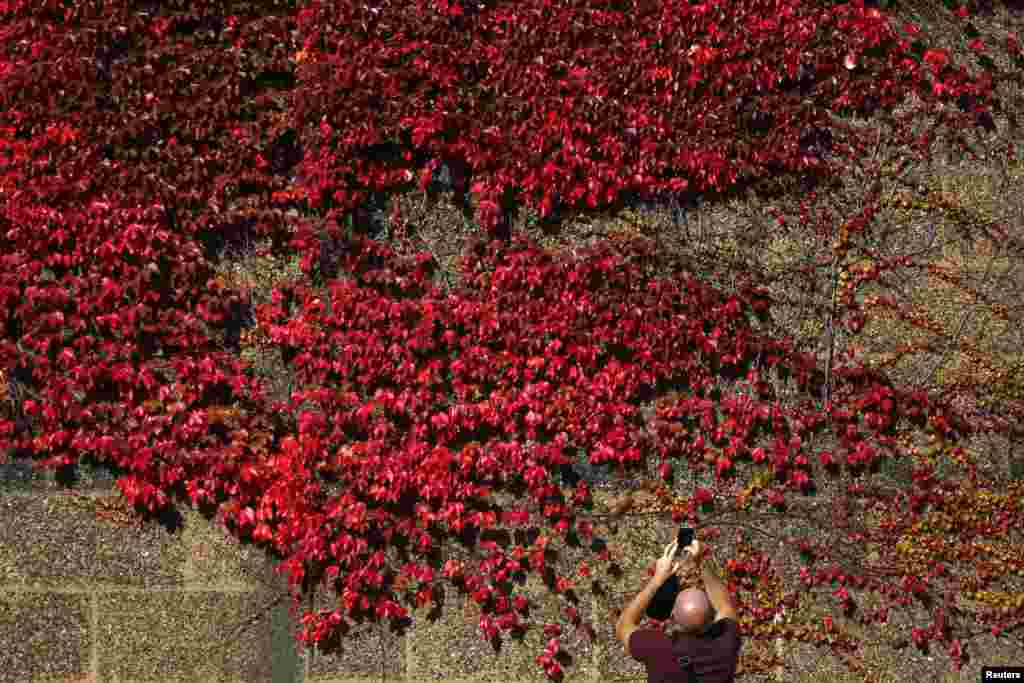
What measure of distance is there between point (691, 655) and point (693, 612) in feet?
0.52

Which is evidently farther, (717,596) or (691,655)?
(717,596)

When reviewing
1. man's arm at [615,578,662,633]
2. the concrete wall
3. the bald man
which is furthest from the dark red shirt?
the concrete wall

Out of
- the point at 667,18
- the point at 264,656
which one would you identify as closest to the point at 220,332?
the point at 264,656

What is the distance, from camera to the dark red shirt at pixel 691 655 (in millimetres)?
3914

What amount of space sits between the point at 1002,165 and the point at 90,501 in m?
5.27

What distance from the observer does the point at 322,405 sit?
552 cm

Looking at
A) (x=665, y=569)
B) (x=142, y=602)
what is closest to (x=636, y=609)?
(x=665, y=569)

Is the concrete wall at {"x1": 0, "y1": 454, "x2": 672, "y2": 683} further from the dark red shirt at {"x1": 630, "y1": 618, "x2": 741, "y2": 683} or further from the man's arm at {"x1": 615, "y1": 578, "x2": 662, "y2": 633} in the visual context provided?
the dark red shirt at {"x1": 630, "y1": 618, "x2": 741, "y2": 683}

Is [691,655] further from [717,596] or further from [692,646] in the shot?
[717,596]

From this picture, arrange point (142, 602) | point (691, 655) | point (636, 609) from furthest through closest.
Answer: point (142, 602) → point (636, 609) → point (691, 655)

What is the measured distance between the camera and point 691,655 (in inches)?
155

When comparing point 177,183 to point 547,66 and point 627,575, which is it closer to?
point 547,66

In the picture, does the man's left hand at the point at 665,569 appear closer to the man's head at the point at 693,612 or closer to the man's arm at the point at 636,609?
the man's arm at the point at 636,609

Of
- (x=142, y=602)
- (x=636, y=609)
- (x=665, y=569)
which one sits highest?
(x=665, y=569)
